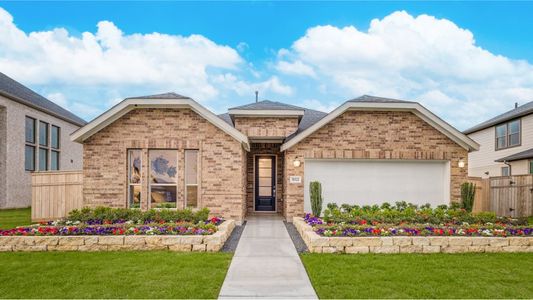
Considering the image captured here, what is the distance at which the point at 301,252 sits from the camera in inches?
Result: 323

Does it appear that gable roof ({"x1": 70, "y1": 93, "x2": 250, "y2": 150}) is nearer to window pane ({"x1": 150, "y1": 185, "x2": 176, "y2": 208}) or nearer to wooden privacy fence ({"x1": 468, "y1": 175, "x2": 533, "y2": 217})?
window pane ({"x1": 150, "y1": 185, "x2": 176, "y2": 208})

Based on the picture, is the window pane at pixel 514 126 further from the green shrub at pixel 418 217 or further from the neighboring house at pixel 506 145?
the green shrub at pixel 418 217

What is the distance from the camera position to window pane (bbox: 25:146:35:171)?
20859 mm

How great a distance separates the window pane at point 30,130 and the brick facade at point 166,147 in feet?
37.1

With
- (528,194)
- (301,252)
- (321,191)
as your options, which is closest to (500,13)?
(528,194)

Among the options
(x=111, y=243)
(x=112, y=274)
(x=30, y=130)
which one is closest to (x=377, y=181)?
(x=111, y=243)

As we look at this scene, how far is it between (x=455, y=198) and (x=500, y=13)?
6.98 metres

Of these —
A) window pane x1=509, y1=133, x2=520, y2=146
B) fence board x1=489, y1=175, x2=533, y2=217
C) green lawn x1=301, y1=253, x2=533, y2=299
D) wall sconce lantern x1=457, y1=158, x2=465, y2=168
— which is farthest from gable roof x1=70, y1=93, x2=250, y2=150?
window pane x1=509, y1=133, x2=520, y2=146

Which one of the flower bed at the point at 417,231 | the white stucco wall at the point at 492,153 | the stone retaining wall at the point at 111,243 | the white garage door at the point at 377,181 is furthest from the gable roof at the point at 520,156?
the stone retaining wall at the point at 111,243

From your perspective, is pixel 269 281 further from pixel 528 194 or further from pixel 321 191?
pixel 528 194

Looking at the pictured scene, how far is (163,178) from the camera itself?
41.4ft

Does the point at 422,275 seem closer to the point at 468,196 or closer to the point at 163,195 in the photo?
the point at 468,196

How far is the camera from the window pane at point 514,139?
2081 cm

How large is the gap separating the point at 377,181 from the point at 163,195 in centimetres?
753
